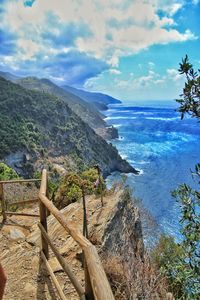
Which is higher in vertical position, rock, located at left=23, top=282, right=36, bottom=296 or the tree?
the tree

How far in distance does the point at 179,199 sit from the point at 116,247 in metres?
2.38

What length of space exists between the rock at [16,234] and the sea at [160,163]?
8506 mm

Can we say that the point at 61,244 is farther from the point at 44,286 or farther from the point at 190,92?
the point at 190,92

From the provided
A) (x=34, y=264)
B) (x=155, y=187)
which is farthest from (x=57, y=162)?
(x=34, y=264)

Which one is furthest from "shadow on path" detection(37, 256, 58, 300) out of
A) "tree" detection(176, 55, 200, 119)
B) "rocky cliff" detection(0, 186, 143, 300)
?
"tree" detection(176, 55, 200, 119)

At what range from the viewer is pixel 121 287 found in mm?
3986

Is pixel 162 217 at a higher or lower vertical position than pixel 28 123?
lower

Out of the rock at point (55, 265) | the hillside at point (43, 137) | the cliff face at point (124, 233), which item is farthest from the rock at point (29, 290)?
the hillside at point (43, 137)

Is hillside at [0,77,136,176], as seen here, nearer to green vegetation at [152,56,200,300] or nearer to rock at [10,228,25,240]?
rock at [10,228,25,240]

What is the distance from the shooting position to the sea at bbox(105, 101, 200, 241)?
132 feet

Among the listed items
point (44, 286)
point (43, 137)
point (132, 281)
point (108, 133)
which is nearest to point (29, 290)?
point (44, 286)

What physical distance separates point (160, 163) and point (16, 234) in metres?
67.0

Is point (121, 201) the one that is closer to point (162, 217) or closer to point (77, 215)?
point (77, 215)

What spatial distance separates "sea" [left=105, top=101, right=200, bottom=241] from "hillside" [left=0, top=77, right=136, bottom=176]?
6923mm
